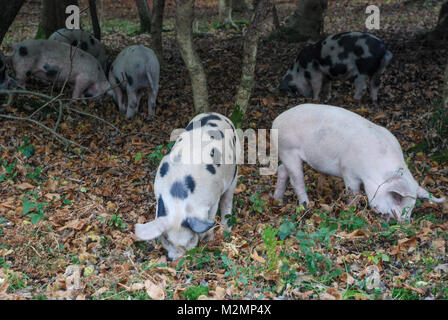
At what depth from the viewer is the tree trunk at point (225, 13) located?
1780cm

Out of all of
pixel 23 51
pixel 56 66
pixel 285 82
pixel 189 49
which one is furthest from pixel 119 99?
pixel 285 82

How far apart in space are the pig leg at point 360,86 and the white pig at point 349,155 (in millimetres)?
4220

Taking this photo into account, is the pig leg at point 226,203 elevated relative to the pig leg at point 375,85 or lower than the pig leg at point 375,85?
lower

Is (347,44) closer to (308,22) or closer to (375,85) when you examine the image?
(375,85)

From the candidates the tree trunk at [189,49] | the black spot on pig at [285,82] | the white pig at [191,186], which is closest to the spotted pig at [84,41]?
the black spot on pig at [285,82]

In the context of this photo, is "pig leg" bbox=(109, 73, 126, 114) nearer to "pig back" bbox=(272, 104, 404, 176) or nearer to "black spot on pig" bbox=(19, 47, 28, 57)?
"black spot on pig" bbox=(19, 47, 28, 57)

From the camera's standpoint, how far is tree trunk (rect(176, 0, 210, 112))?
718cm

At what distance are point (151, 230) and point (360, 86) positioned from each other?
6732 millimetres

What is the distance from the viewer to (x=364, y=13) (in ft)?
67.2

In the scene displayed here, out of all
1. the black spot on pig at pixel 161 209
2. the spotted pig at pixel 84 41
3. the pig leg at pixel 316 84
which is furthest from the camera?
the spotted pig at pixel 84 41

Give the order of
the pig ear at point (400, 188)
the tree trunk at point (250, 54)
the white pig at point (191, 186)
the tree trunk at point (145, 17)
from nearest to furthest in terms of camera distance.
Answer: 1. the white pig at point (191, 186)
2. the pig ear at point (400, 188)
3. the tree trunk at point (250, 54)
4. the tree trunk at point (145, 17)

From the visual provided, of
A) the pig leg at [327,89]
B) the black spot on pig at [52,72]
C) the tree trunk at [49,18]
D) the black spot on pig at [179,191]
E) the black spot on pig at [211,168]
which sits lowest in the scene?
the pig leg at [327,89]

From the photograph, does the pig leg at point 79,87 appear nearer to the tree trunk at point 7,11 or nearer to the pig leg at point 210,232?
the tree trunk at point 7,11
